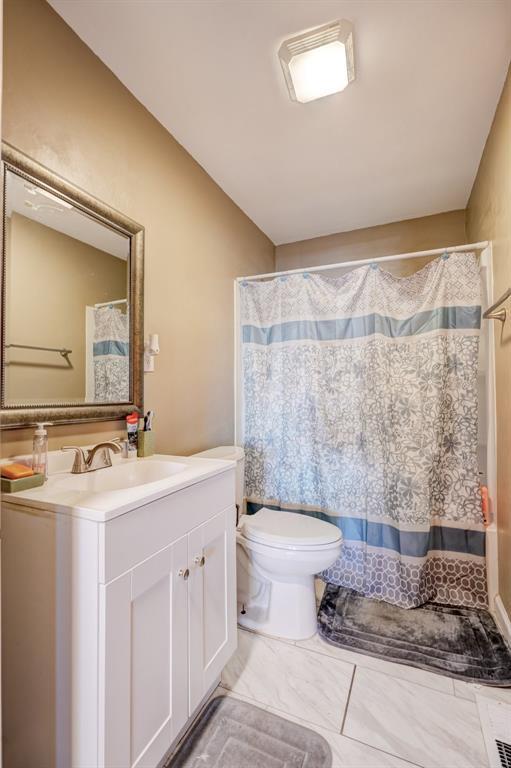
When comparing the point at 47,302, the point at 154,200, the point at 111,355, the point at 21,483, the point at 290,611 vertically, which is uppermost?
the point at 154,200

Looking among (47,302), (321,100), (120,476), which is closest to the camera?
(47,302)

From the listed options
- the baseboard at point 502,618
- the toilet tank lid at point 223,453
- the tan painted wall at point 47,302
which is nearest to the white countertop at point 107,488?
the tan painted wall at point 47,302

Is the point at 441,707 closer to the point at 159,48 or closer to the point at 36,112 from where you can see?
the point at 36,112

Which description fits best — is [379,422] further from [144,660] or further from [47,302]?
[47,302]

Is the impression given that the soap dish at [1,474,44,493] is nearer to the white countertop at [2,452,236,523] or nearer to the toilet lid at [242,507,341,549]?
the white countertop at [2,452,236,523]

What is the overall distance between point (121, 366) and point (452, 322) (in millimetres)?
1636

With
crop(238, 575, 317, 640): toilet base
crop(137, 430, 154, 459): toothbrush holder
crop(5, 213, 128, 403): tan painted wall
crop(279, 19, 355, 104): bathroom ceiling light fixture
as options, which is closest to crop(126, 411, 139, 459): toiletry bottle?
crop(137, 430, 154, 459): toothbrush holder

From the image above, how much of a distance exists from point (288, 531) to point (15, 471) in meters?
1.14

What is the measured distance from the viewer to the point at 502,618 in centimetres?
163

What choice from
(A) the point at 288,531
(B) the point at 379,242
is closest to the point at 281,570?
(A) the point at 288,531

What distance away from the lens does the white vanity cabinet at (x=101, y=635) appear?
80cm

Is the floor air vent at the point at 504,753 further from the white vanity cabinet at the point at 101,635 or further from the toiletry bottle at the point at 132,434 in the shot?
the toiletry bottle at the point at 132,434

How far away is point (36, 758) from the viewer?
2.89 feet

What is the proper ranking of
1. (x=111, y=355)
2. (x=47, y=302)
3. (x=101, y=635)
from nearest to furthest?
(x=101, y=635), (x=47, y=302), (x=111, y=355)
